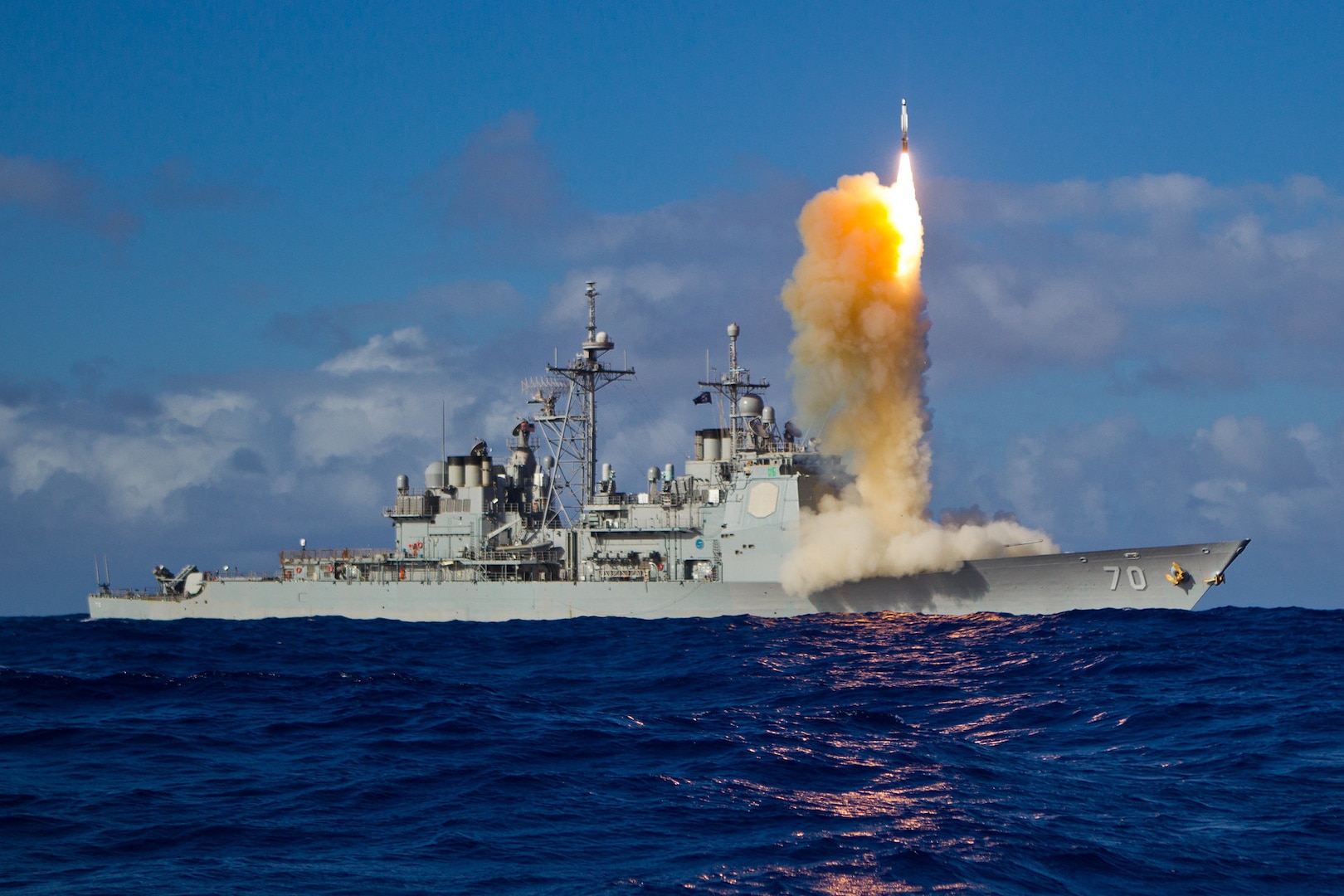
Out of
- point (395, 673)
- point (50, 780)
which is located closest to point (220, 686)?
point (395, 673)

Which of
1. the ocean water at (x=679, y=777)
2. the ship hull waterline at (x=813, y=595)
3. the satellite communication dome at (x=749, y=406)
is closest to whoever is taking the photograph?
the ocean water at (x=679, y=777)

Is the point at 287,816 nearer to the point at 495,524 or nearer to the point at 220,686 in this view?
the point at 220,686

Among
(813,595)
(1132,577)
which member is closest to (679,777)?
(813,595)

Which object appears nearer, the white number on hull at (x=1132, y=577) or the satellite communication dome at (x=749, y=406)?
the white number on hull at (x=1132, y=577)

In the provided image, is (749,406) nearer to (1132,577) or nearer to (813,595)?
(813,595)

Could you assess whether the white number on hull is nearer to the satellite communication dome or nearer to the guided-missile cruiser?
the guided-missile cruiser

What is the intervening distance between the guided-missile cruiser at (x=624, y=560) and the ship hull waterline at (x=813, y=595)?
53 millimetres

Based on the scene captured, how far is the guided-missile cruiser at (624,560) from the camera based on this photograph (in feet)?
113

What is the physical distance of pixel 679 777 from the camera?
12.5 m

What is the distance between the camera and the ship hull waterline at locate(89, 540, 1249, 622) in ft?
110

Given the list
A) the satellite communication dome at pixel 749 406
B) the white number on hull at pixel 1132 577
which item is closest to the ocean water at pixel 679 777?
the white number on hull at pixel 1132 577

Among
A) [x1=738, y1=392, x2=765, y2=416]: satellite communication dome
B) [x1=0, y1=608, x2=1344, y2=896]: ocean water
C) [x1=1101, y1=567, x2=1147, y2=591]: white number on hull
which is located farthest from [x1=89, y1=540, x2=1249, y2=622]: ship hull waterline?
[x1=0, y1=608, x2=1344, y2=896]: ocean water

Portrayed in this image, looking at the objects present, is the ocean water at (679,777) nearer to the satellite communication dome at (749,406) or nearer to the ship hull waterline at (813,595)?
the ship hull waterline at (813,595)

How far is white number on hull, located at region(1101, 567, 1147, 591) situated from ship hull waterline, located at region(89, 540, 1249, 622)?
2cm
